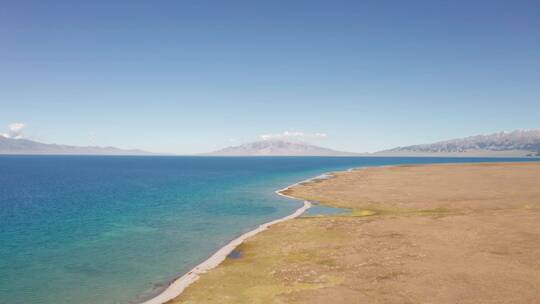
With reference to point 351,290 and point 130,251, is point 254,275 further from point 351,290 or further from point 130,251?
point 130,251

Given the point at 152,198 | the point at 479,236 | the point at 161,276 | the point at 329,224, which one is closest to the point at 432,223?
the point at 479,236

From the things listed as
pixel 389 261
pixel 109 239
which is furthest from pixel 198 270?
pixel 109 239

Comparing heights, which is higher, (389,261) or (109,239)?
(389,261)

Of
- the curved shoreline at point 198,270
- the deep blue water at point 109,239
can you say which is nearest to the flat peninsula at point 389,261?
the curved shoreline at point 198,270

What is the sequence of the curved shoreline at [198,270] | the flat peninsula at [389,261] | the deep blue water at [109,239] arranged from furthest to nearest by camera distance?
the deep blue water at [109,239] → the curved shoreline at [198,270] → the flat peninsula at [389,261]

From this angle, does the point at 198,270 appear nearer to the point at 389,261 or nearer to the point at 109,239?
the point at 389,261

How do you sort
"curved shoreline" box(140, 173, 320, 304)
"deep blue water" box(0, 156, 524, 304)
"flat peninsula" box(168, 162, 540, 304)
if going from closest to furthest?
"flat peninsula" box(168, 162, 540, 304) < "curved shoreline" box(140, 173, 320, 304) < "deep blue water" box(0, 156, 524, 304)

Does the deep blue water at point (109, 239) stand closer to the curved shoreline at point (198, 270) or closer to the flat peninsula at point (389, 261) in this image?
the curved shoreline at point (198, 270)

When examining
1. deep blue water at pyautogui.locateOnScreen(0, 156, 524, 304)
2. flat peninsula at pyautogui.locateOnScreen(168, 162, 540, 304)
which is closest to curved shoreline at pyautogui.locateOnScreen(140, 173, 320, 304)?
flat peninsula at pyautogui.locateOnScreen(168, 162, 540, 304)

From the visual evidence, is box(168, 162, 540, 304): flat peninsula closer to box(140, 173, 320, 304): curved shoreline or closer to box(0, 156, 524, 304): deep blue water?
box(140, 173, 320, 304): curved shoreline
